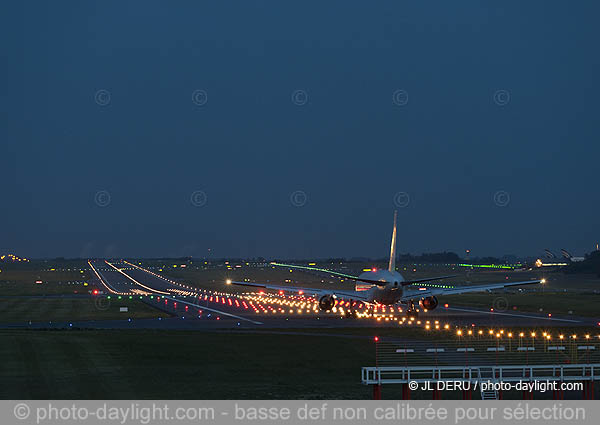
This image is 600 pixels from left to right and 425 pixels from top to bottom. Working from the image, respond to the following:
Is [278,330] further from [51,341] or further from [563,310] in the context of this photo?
[563,310]

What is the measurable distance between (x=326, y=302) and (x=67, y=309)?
36831 mm

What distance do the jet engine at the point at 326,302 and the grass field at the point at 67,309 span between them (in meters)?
18.9

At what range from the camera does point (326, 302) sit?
101m

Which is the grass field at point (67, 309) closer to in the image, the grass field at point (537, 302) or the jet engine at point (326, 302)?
the jet engine at point (326, 302)

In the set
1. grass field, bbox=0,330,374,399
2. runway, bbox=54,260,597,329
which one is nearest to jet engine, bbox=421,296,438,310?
runway, bbox=54,260,597,329

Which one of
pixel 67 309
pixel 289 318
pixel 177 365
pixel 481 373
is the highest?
pixel 481 373

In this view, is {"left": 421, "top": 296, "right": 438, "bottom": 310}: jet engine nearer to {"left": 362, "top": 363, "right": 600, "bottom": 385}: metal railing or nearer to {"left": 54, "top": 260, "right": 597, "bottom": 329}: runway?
{"left": 54, "top": 260, "right": 597, "bottom": 329}: runway

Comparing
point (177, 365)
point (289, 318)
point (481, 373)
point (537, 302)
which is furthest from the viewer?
point (537, 302)

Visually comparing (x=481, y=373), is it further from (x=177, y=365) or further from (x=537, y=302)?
(x=537, y=302)

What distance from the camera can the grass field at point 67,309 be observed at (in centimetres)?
10375

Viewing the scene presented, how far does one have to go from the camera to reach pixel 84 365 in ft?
200

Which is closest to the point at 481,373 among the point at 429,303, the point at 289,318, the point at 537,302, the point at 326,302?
the point at 429,303

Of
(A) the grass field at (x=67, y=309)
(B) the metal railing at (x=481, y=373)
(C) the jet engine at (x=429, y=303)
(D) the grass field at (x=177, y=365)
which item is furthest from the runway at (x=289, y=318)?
(B) the metal railing at (x=481, y=373)
